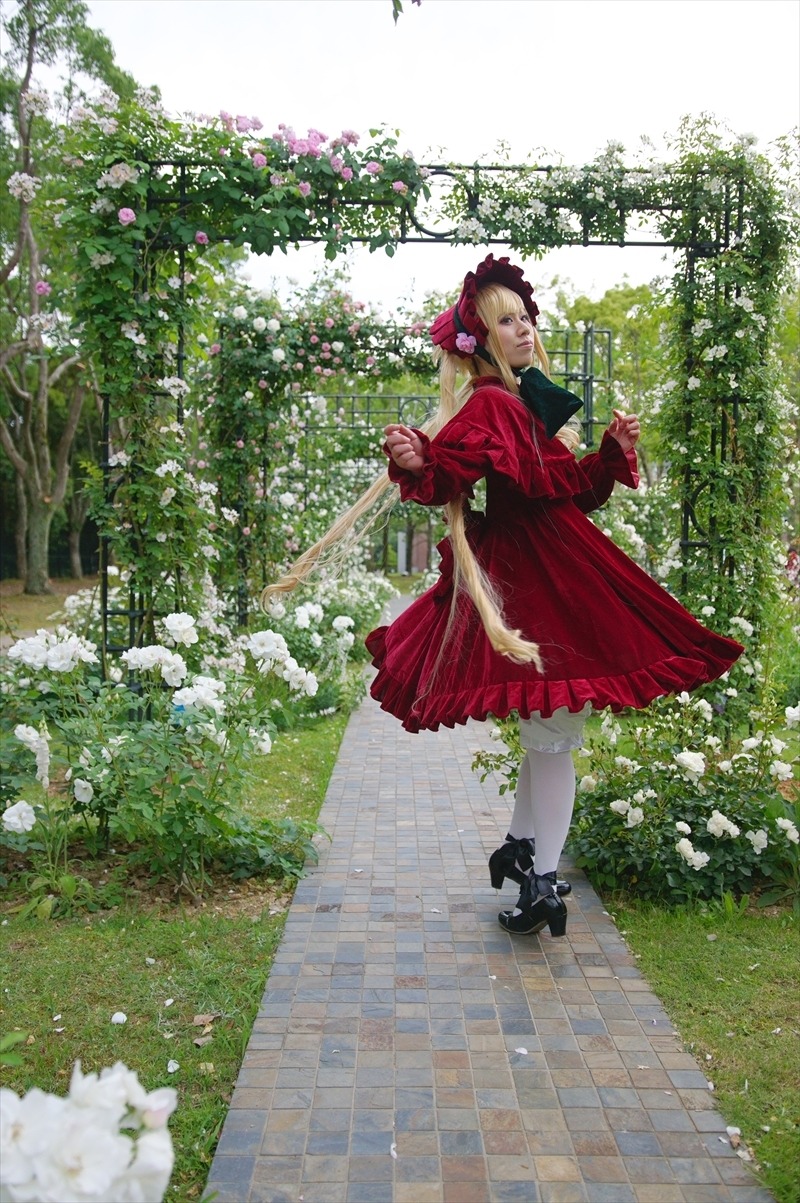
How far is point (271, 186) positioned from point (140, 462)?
1.53 m

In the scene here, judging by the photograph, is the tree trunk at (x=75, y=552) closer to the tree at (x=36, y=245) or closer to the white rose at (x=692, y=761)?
the tree at (x=36, y=245)

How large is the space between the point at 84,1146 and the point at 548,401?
2541 mm

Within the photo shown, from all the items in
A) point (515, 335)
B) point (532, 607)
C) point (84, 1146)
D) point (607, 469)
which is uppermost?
point (515, 335)

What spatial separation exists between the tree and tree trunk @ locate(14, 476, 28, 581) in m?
0.07

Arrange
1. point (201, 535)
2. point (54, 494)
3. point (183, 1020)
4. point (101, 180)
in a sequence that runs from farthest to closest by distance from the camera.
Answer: point (54, 494), point (201, 535), point (101, 180), point (183, 1020)

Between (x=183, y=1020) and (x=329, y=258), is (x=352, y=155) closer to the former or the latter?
(x=329, y=258)

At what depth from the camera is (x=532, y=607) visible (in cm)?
304

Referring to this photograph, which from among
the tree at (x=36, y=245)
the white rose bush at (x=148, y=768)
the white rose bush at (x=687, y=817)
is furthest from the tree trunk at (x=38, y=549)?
the white rose bush at (x=687, y=817)

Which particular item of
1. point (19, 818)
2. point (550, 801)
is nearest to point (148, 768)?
point (19, 818)

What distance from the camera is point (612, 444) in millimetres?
3375

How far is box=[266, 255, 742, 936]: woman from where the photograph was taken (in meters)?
2.91

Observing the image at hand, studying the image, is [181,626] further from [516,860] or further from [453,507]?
[516,860]

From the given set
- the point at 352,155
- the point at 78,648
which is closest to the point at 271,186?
the point at 352,155

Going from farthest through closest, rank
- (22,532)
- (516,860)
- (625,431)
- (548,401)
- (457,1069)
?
(22,532), (516,860), (625,431), (548,401), (457,1069)
